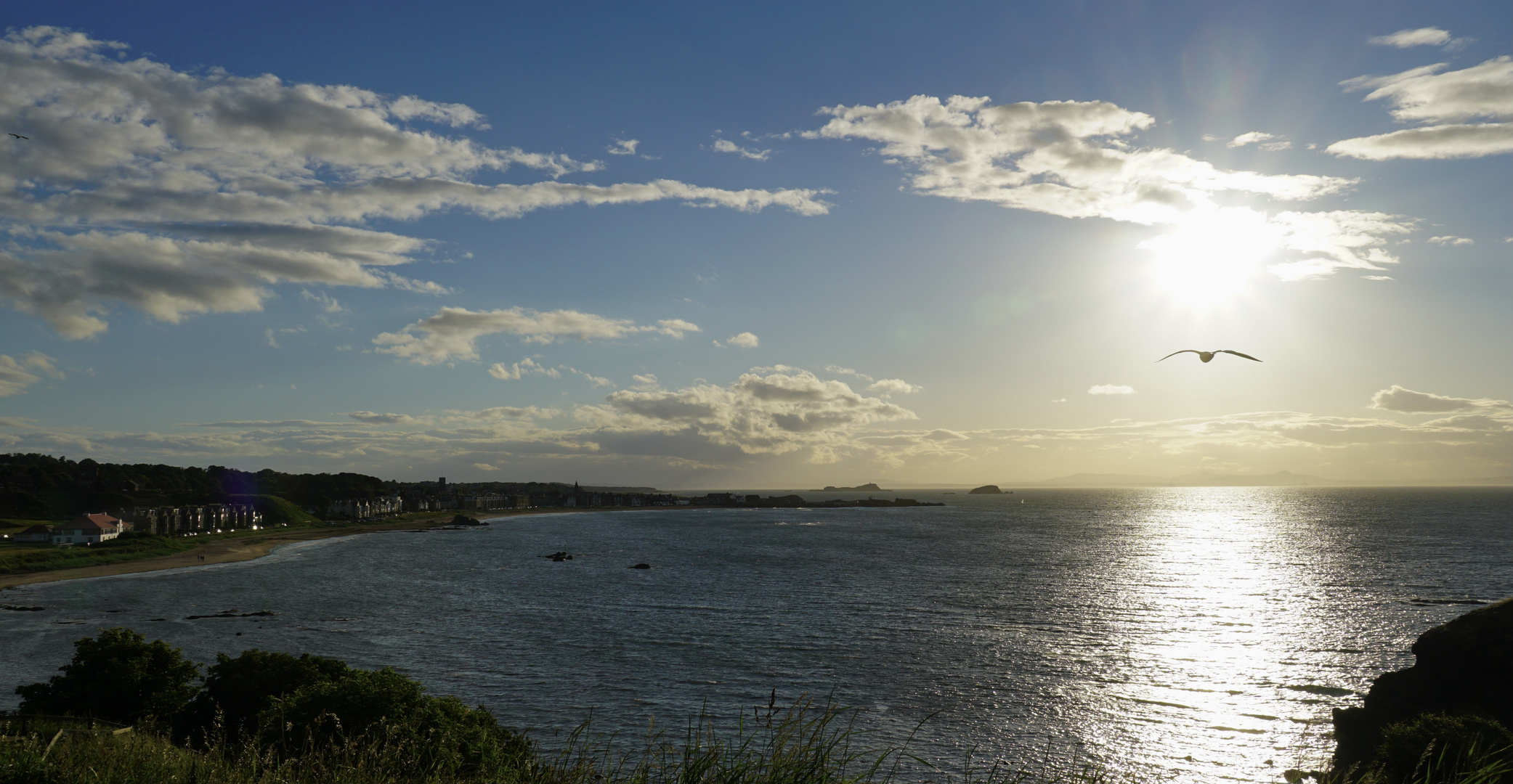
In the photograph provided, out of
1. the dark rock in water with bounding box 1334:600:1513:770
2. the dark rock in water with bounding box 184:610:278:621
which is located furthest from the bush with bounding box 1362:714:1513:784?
the dark rock in water with bounding box 184:610:278:621

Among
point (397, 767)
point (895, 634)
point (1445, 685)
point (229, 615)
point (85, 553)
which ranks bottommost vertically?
point (895, 634)

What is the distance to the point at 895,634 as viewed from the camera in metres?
69.2

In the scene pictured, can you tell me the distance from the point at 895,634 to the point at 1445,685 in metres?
37.3

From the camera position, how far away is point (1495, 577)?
335 feet

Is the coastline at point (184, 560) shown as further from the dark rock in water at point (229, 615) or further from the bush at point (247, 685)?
the bush at point (247, 685)

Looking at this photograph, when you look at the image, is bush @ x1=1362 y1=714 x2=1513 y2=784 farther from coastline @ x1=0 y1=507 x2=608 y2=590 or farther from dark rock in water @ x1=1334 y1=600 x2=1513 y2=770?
coastline @ x1=0 y1=507 x2=608 y2=590

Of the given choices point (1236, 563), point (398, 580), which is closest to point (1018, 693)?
point (398, 580)

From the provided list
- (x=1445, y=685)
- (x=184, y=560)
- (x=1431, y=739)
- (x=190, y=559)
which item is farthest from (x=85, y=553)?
(x=1445, y=685)

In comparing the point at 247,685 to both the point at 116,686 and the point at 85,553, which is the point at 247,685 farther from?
Answer: the point at 85,553

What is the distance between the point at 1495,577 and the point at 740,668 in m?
107

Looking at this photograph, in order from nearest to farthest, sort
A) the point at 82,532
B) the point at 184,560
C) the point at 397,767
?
the point at 397,767
the point at 184,560
the point at 82,532

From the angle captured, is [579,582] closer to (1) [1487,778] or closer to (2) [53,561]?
(2) [53,561]

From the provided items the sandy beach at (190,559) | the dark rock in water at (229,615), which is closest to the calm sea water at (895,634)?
the dark rock in water at (229,615)

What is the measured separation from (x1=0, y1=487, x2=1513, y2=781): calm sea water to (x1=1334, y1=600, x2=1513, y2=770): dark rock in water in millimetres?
2077
